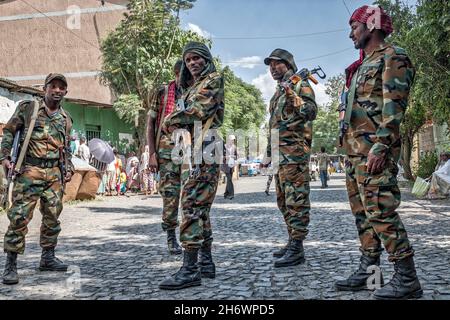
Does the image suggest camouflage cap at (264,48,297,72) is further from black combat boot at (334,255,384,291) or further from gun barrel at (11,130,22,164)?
gun barrel at (11,130,22,164)

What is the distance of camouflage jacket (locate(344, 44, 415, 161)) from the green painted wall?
18.0m

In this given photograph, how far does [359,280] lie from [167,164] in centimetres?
236

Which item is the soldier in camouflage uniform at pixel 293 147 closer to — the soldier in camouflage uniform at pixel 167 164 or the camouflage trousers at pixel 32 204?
the soldier in camouflage uniform at pixel 167 164

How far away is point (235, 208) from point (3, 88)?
785cm

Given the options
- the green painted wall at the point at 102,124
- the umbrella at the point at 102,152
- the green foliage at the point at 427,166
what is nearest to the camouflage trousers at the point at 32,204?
the umbrella at the point at 102,152

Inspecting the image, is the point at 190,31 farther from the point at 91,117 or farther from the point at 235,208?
the point at 235,208

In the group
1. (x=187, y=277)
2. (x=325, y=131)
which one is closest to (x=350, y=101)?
(x=187, y=277)

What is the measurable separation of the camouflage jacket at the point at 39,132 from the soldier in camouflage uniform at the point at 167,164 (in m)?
0.98

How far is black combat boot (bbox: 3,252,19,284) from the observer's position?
4.04 metres

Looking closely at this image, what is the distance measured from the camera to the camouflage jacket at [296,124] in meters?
4.63

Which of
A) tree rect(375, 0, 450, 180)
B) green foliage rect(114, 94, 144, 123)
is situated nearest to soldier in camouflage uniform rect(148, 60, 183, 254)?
tree rect(375, 0, 450, 180)
